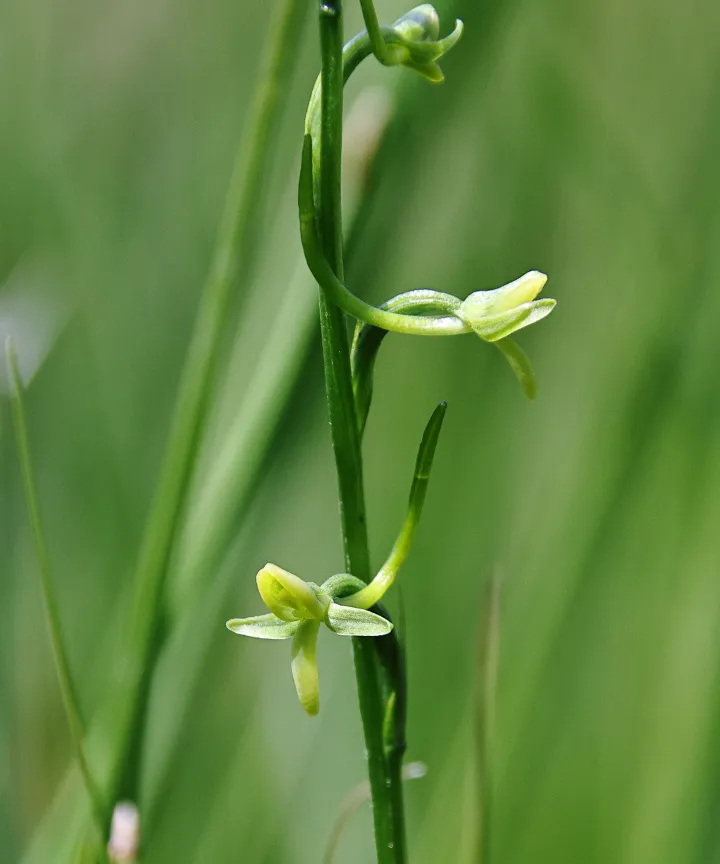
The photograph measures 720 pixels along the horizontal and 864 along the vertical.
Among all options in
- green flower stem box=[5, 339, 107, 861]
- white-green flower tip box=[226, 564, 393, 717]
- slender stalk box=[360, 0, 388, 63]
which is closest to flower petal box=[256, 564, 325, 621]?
white-green flower tip box=[226, 564, 393, 717]

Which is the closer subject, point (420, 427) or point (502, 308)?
point (502, 308)

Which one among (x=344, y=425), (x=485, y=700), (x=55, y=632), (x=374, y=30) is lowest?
(x=485, y=700)

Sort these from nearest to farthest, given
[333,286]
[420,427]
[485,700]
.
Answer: [333,286] < [485,700] < [420,427]

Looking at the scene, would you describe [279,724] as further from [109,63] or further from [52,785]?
[109,63]

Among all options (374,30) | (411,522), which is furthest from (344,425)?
(374,30)

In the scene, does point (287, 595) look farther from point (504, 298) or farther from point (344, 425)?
point (504, 298)

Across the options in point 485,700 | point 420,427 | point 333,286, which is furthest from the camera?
point 420,427

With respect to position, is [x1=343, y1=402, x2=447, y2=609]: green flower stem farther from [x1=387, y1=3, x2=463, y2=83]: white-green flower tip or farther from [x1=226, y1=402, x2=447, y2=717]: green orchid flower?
[x1=387, y1=3, x2=463, y2=83]: white-green flower tip

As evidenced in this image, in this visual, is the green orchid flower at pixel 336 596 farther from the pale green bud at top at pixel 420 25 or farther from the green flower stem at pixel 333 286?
the pale green bud at top at pixel 420 25
